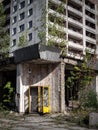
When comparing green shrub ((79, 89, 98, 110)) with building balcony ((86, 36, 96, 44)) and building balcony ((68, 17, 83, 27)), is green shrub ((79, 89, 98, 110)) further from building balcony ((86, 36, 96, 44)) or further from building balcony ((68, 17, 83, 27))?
building balcony ((86, 36, 96, 44))

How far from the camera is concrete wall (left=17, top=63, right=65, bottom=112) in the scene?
18.9 meters

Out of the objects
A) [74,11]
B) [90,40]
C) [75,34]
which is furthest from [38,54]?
[90,40]

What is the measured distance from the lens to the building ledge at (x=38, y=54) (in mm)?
16925

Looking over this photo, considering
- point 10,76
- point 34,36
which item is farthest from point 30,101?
point 34,36

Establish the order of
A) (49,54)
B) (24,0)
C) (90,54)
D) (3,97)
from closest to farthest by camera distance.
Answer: (49,54), (3,97), (90,54), (24,0)

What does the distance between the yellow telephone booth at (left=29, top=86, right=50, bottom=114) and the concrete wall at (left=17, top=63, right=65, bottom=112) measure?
405mm

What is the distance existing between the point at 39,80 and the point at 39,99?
166 centimetres

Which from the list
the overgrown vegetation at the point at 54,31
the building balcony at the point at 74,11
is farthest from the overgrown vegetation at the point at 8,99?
the building balcony at the point at 74,11

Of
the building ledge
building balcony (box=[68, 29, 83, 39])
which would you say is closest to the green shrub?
the building ledge

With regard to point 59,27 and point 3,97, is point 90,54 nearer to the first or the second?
point 59,27

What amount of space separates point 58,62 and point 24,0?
4688cm

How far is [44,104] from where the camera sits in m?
18.5

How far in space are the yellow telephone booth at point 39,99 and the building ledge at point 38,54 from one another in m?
1.89

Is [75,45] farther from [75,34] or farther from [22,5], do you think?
[22,5]
